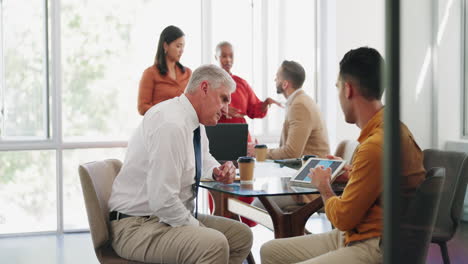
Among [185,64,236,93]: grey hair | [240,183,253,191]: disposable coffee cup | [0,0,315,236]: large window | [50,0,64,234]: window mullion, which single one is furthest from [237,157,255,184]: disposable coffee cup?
[50,0,64,234]: window mullion

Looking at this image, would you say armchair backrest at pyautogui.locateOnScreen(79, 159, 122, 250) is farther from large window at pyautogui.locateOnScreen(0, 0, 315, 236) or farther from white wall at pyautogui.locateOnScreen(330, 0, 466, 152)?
large window at pyautogui.locateOnScreen(0, 0, 315, 236)

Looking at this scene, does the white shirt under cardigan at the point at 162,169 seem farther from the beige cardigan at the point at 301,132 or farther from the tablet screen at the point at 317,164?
the beige cardigan at the point at 301,132

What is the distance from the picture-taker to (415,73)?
2.10 ft

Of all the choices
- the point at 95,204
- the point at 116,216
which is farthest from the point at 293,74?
the point at 95,204

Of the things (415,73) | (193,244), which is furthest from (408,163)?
(193,244)

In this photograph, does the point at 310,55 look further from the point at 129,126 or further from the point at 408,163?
the point at 408,163

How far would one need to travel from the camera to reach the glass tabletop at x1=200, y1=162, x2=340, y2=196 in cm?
237

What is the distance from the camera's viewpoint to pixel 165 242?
7.25 feet

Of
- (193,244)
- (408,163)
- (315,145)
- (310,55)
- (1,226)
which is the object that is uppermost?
(310,55)

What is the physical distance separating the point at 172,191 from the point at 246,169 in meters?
0.52

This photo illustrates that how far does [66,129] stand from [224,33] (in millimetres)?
1707

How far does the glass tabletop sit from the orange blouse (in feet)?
5.07

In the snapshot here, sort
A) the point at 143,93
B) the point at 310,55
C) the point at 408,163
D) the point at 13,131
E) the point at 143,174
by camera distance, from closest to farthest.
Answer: the point at 408,163 → the point at 143,174 → the point at 143,93 → the point at 13,131 → the point at 310,55

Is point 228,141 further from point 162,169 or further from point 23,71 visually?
point 23,71
